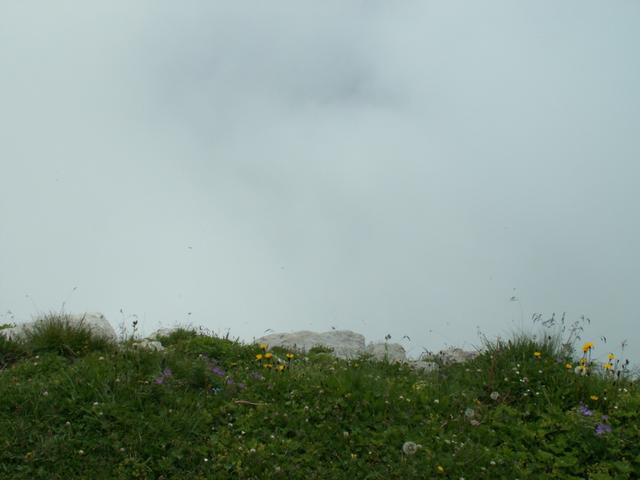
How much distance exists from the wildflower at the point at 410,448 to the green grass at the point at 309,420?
0.14 ft

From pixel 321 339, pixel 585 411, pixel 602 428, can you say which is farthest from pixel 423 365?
pixel 321 339

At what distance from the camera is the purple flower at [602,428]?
6590 millimetres

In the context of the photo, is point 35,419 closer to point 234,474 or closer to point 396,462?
point 234,474

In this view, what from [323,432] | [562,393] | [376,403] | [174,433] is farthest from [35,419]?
[562,393]

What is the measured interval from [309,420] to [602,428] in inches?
122

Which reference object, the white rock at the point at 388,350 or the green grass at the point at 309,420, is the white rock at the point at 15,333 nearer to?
the green grass at the point at 309,420

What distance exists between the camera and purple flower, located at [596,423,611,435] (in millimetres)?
6590

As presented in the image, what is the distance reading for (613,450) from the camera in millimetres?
6387

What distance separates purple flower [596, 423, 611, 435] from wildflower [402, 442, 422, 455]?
1.91 m

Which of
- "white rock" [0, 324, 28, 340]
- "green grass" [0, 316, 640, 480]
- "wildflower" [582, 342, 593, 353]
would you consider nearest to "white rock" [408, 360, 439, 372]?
"green grass" [0, 316, 640, 480]

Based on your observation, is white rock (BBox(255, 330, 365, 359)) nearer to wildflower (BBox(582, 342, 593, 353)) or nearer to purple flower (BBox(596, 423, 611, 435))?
wildflower (BBox(582, 342, 593, 353))

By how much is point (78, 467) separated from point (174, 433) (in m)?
0.97

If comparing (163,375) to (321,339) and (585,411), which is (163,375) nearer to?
(585,411)

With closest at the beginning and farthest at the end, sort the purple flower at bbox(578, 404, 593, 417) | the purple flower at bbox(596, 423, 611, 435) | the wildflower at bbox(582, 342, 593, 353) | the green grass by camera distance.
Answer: the green grass
the purple flower at bbox(596, 423, 611, 435)
the purple flower at bbox(578, 404, 593, 417)
the wildflower at bbox(582, 342, 593, 353)
